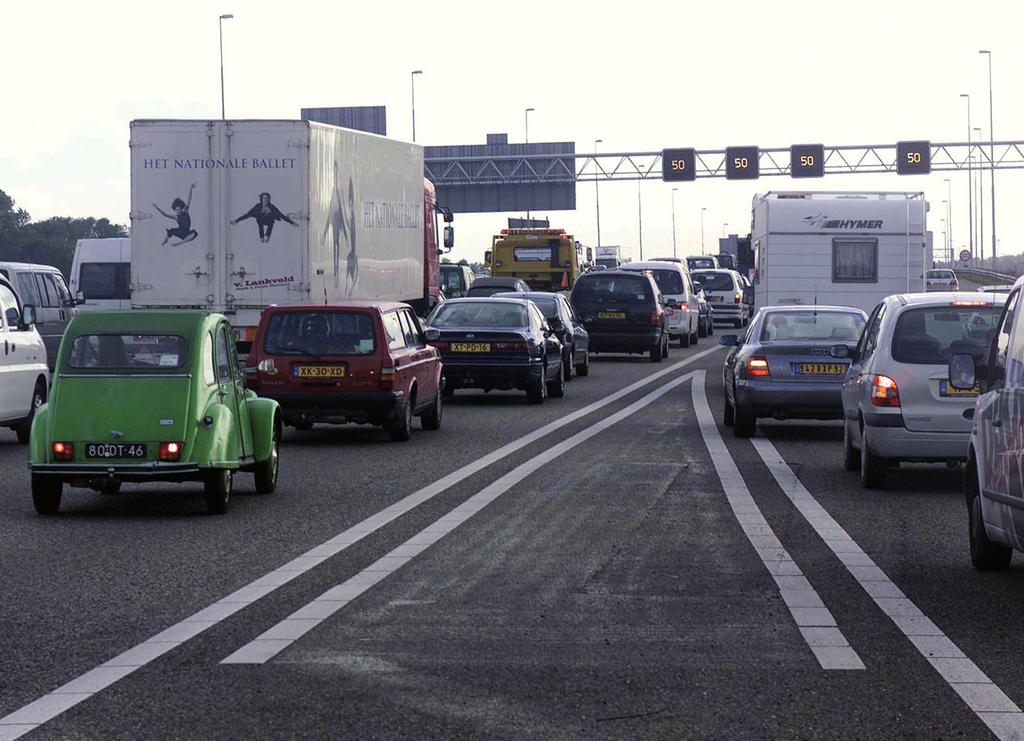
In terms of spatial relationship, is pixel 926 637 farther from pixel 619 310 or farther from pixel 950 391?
pixel 619 310

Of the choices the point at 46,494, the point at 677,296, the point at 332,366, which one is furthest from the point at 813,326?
the point at 677,296

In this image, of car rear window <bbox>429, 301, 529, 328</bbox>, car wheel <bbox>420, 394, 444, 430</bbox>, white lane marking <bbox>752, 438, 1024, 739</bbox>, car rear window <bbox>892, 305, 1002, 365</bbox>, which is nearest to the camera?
white lane marking <bbox>752, 438, 1024, 739</bbox>

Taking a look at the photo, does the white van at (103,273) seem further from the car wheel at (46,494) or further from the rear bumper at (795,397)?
the car wheel at (46,494)

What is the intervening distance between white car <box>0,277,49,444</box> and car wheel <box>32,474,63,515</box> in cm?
629

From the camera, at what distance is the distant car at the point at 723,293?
63.0 m

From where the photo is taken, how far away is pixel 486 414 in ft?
81.9

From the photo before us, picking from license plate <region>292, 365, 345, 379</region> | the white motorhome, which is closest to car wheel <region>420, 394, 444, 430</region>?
license plate <region>292, 365, 345, 379</region>

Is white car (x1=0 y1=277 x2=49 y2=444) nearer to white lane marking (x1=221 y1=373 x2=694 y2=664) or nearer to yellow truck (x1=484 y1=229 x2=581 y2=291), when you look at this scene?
white lane marking (x1=221 y1=373 x2=694 y2=664)

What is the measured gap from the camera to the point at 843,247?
29.9 meters

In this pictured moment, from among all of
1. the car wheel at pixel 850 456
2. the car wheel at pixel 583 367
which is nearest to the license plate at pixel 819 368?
the car wheel at pixel 850 456

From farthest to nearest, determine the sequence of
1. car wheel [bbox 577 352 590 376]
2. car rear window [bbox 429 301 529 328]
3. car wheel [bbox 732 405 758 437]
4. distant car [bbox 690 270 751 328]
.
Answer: distant car [bbox 690 270 751 328] → car wheel [bbox 577 352 590 376] → car rear window [bbox 429 301 529 328] → car wheel [bbox 732 405 758 437]

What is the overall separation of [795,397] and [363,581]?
34.8 feet

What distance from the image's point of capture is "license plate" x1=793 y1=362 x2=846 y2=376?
20.2 meters

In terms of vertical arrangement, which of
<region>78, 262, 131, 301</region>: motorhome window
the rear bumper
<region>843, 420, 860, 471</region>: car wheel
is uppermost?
<region>78, 262, 131, 301</region>: motorhome window
